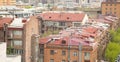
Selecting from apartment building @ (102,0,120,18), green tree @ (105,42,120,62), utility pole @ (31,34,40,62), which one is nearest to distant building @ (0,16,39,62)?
utility pole @ (31,34,40,62)

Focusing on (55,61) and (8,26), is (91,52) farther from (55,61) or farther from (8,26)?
(8,26)

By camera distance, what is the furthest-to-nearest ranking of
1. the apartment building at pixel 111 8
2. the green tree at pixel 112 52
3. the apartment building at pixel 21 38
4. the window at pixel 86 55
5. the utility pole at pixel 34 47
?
the apartment building at pixel 111 8 < the green tree at pixel 112 52 < the window at pixel 86 55 < the utility pole at pixel 34 47 < the apartment building at pixel 21 38

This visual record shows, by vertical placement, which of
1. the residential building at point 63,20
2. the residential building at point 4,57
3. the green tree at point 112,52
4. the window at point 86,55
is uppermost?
the residential building at point 4,57

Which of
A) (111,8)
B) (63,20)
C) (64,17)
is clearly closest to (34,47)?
(63,20)

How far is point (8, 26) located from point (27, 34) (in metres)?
2.27

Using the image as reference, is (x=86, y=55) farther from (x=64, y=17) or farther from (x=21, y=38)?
(x=64, y=17)

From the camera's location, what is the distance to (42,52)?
1644 inches

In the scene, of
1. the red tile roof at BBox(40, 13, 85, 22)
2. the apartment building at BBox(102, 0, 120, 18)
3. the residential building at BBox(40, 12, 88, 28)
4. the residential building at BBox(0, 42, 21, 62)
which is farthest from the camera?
the apartment building at BBox(102, 0, 120, 18)

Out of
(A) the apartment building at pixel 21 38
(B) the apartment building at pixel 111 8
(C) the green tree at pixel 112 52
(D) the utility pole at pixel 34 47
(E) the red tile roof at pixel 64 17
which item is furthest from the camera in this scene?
(B) the apartment building at pixel 111 8

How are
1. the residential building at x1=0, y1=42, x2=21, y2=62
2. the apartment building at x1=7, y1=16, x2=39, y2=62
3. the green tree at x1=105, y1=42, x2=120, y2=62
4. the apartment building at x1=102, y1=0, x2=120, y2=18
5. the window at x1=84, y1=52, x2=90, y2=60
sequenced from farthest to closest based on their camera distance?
the apartment building at x1=102, y1=0, x2=120, y2=18 < the green tree at x1=105, y1=42, x2=120, y2=62 < the window at x1=84, y1=52, x2=90, y2=60 < the apartment building at x1=7, y1=16, x2=39, y2=62 < the residential building at x1=0, y1=42, x2=21, y2=62

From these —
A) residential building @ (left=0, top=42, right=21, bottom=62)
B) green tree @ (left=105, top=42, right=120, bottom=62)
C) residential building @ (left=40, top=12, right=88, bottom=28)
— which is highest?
residential building @ (left=0, top=42, right=21, bottom=62)

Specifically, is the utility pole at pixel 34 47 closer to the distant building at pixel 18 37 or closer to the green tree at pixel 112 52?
the distant building at pixel 18 37

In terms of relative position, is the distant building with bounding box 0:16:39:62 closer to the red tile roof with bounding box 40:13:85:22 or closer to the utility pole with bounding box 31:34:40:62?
the utility pole with bounding box 31:34:40:62

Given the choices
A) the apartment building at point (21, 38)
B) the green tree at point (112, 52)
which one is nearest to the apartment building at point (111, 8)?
the green tree at point (112, 52)
